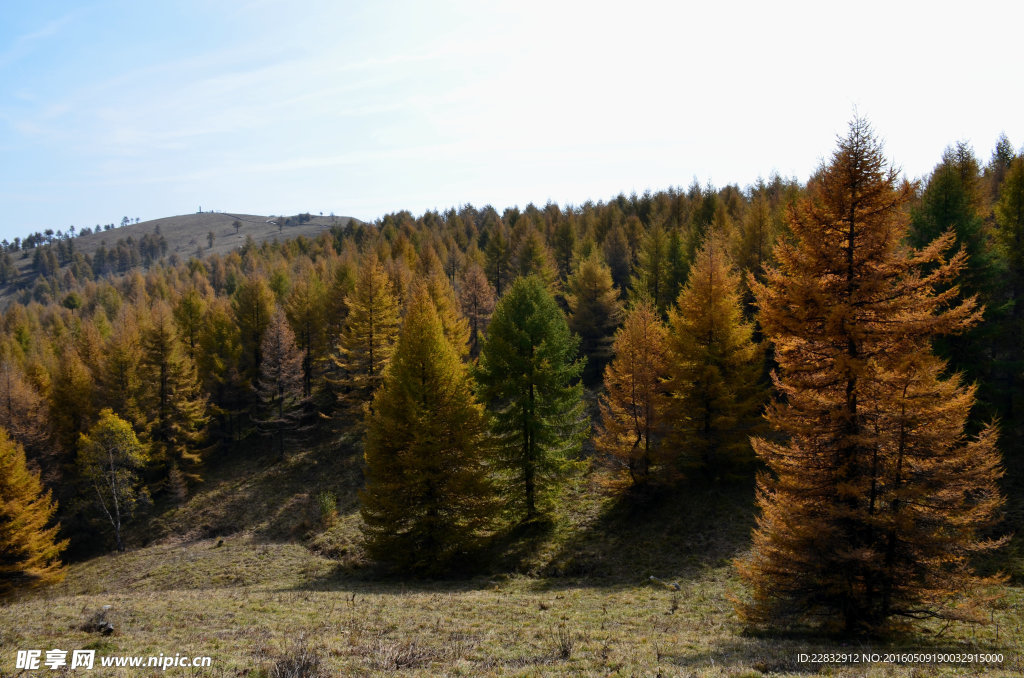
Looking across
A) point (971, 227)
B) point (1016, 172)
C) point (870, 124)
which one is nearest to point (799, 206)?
point (870, 124)

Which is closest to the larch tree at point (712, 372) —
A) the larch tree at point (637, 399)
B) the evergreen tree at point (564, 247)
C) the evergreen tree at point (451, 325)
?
the larch tree at point (637, 399)

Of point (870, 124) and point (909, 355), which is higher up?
point (870, 124)

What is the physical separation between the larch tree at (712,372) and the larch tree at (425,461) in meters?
10.1

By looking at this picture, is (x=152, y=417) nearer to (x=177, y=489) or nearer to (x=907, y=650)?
(x=177, y=489)

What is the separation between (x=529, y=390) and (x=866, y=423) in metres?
14.8

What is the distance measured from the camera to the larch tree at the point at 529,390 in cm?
2428

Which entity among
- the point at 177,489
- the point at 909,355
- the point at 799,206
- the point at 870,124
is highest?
the point at 870,124

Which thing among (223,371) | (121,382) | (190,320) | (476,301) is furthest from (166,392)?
(476,301)

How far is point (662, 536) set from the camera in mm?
22578

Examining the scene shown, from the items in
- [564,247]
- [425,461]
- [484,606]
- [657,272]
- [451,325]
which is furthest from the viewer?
[564,247]

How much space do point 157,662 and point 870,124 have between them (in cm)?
1936

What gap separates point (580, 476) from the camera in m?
30.6

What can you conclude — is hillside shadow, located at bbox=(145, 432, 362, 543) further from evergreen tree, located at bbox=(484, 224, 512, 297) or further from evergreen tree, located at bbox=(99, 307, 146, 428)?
evergreen tree, located at bbox=(484, 224, 512, 297)

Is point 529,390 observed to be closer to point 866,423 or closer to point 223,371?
point 866,423
